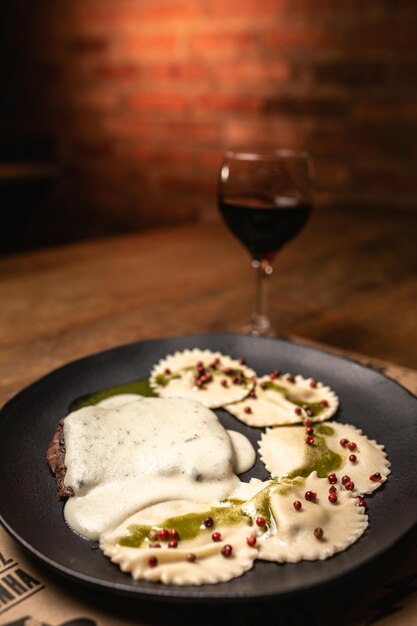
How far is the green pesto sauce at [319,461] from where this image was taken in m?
0.94

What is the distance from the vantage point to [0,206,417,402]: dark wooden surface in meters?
1.66

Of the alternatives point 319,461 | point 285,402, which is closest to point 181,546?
point 319,461

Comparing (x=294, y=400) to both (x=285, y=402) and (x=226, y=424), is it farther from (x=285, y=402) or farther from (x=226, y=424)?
(x=226, y=424)

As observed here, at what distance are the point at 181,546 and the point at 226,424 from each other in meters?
0.37

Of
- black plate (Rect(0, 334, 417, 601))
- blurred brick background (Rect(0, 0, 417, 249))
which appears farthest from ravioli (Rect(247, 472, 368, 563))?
blurred brick background (Rect(0, 0, 417, 249))

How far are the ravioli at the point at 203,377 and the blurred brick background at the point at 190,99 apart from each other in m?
2.73

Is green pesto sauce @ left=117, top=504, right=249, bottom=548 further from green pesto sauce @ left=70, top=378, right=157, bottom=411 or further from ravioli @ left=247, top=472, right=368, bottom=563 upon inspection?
green pesto sauce @ left=70, top=378, right=157, bottom=411

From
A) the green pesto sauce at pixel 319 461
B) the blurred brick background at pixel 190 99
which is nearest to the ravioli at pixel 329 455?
the green pesto sauce at pixel 319 461

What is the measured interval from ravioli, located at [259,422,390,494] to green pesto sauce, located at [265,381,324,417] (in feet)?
0.22

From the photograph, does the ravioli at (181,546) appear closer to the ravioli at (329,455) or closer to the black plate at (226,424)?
the black plate at (226,424)

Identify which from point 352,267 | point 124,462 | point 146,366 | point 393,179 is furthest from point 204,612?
point 393,179

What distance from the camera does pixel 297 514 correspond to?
809mm

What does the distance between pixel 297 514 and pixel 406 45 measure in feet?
10.9

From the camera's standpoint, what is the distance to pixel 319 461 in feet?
3.17
